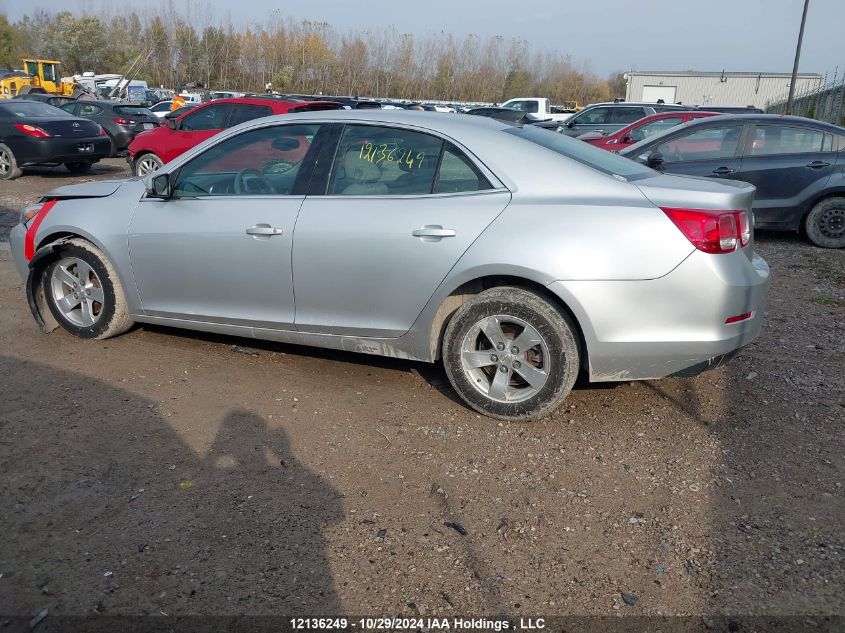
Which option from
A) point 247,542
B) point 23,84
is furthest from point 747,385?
point 23,84

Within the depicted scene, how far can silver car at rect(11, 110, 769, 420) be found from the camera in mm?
3730

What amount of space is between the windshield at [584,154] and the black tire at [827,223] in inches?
210

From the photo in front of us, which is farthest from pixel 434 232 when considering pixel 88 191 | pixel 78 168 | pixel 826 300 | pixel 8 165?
pixel 78 168

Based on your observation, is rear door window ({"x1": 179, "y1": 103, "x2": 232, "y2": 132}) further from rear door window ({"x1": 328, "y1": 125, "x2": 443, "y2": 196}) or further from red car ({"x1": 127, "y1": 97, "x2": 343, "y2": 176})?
rear door window ({"x1": 328, "y1": 125, "x2": 443, "y2": 196})

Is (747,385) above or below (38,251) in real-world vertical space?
below

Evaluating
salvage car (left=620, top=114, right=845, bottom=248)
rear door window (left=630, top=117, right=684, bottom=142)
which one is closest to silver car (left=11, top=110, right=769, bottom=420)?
salvage car (left=620, top=114, right=845, bottom=248)

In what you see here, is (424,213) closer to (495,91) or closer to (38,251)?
(38,251)

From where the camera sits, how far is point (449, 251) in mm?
3969

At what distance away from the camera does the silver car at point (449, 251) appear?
12.2ft

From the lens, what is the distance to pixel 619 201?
12.4 ft

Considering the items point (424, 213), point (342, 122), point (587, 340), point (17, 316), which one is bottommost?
point (17, 316)

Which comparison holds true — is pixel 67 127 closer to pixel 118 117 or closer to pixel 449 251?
pixel 118 117

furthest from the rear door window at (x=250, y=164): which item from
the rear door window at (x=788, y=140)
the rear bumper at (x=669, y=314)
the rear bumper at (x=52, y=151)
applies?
the rear bumper at (x=52, y=151)

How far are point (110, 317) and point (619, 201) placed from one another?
348 cm
